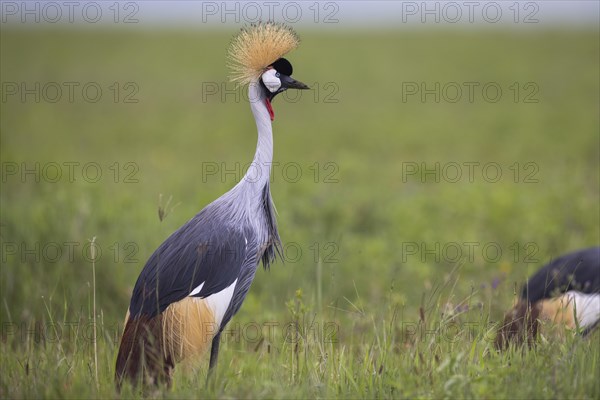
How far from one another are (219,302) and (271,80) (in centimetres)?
112

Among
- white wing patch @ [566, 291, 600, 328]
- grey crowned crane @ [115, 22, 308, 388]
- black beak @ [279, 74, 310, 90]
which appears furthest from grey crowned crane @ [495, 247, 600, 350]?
black beak @ [279, 74, 310, 90]

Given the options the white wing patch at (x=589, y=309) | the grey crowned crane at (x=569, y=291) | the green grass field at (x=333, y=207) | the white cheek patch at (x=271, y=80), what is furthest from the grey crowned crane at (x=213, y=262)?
the white wing patch at (x=589, y=309)

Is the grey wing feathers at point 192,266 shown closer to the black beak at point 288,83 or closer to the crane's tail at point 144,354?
the crane's tail at point 144,354

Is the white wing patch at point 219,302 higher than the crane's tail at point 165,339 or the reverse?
higher

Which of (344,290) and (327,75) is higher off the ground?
(327,75)

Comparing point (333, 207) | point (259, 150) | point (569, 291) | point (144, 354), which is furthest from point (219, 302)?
point (333, 207)

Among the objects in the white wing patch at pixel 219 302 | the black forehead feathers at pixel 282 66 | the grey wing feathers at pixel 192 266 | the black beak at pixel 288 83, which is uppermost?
the black forehead feathers at pixel 282 66

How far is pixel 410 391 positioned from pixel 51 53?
22096 mm

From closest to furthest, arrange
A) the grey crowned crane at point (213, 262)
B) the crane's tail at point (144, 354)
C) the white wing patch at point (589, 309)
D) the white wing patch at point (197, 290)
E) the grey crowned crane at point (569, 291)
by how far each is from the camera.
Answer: the crane's tail at point (144, 354)
the grey crowned crane at point (213, 262)
the white wing patch at point (197, 290)
the grey crowned crane at point (569, 291)
the white wing patch at point (589, 309)

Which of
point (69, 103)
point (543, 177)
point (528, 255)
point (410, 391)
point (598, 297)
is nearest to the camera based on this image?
point (410, 391)

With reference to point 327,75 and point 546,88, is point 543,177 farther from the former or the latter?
point 327,75

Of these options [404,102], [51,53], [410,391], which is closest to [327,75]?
[404,102]

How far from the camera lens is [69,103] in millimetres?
17484

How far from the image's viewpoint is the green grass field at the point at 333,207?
128 inches
